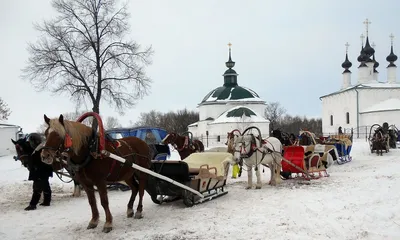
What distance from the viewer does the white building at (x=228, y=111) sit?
52969 mm

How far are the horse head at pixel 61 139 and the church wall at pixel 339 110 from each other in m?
52.5

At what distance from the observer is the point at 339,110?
5738 centimetres

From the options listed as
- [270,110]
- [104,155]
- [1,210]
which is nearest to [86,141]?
[104,155]

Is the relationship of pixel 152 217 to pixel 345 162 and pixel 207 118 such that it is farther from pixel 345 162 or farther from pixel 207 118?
pixel 207 118

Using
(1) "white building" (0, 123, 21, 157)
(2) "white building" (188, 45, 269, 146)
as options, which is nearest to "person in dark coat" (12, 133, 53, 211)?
(1) "white building" (0, 123, 21, 157)

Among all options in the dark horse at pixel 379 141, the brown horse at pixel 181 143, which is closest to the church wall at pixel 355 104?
the dark horse at pixel 379 141

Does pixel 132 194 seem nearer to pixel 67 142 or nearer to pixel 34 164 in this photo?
pixel 67 142

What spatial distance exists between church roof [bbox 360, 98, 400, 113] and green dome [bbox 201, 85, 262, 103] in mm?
16745

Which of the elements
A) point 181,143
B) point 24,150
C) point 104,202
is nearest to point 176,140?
point 181,143

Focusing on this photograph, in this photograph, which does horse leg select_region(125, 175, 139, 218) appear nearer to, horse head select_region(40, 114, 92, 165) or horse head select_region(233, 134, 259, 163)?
horse head select_region(40, 114, 92, 165)

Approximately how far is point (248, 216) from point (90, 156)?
11.1ft

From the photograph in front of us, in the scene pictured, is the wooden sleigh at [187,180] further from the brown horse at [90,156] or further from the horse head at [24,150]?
the horse head at [24,150]

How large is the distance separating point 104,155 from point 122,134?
1029cm

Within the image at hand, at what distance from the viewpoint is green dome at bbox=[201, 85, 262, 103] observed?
60.8 meters
